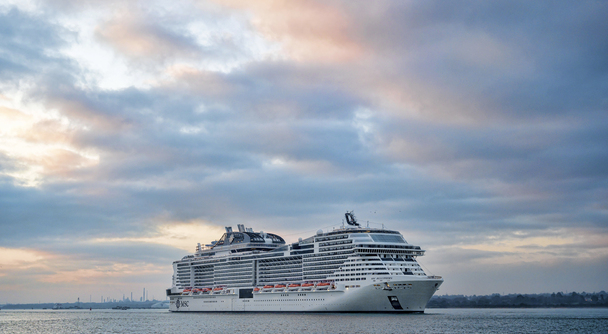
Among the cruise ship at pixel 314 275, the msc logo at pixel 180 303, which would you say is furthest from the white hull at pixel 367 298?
the msc logo at pixel 180 303

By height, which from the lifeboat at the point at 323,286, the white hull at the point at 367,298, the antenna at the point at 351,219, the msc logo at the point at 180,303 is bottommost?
the msc logo at the point at 180,303

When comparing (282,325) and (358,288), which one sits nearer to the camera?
(282,325)

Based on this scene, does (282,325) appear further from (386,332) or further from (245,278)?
(245,278)

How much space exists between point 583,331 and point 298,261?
2363 inches

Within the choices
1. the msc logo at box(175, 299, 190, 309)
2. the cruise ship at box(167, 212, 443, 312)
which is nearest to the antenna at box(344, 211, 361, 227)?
the cruise ship at box(167, 212, 443, 312)

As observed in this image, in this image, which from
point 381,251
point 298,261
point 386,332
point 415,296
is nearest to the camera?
point 386,332

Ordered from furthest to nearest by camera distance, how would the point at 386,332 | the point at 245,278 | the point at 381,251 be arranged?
the point at 245,278
the point at 381,251
the point at 386,332

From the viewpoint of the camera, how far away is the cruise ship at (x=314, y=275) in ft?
324

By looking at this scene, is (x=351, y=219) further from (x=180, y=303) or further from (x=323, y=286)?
(x=180, y=303)

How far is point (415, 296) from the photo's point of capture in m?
98.3

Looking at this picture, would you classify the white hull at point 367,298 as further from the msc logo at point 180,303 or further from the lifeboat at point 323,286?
the msc logo at point 180,303

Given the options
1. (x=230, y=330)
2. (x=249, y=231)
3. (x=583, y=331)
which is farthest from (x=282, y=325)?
(x=249, y=231)

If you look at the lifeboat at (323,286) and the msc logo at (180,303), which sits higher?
the lifeboat at (323,286)

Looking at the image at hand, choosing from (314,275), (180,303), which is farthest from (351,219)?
(180,303)
